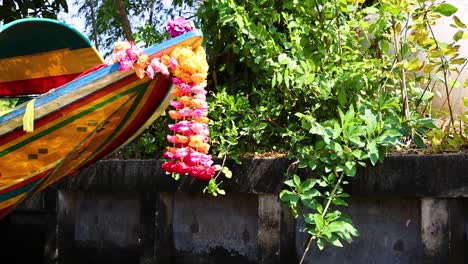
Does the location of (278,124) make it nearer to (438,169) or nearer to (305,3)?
(305,3)

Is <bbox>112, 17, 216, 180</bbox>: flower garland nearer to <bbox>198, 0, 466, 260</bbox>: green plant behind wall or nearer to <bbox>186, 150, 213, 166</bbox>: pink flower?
<bbox>186, 150, 213, 166</bbox>: pink flower

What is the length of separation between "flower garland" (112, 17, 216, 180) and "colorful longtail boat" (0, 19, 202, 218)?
0.10 metres

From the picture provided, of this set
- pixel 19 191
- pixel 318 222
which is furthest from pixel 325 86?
pixel 19 191

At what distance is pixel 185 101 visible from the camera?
3.54 meters

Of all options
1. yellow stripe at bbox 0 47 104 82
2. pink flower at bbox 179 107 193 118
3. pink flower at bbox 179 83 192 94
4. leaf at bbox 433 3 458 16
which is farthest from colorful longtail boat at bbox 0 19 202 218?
leaf at bbox 433 3 458 16

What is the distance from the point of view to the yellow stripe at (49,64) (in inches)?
201

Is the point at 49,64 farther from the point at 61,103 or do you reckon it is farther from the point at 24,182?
the point at 61,103

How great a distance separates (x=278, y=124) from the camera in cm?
514

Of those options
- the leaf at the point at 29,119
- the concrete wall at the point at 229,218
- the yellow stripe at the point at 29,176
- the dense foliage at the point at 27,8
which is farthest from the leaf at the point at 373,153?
the dense foliage at the point at 27,8

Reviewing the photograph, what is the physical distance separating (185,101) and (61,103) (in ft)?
3.20

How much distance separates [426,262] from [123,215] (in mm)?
2809

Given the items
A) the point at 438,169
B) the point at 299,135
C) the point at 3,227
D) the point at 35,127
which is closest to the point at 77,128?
Answer: the point at 35,127

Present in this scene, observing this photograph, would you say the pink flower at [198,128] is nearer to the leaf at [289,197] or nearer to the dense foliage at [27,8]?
the leaf at [289,197]

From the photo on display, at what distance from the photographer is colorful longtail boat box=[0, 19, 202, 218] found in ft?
13.2
